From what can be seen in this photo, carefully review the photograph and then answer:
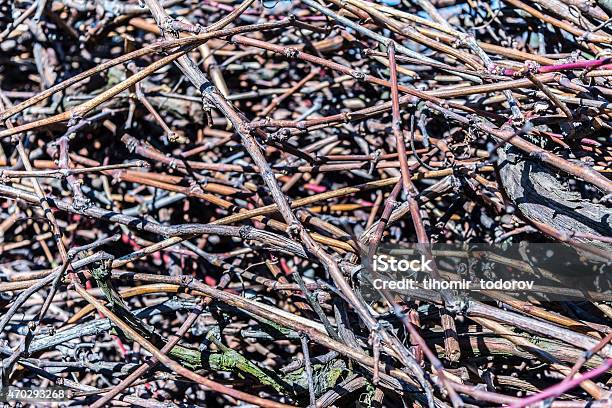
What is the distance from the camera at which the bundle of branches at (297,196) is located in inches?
35.0

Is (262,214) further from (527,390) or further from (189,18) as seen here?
(189,18)

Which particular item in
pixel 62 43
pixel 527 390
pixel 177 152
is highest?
pixel 62 43

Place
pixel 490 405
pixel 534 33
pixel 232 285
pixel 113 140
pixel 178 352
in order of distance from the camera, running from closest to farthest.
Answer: pixel 490 405 < pixel 178 352 < pixel 232 285 < pixel 534 33 < pixel 113 140

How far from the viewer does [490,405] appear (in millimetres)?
873

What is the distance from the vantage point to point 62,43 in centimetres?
140

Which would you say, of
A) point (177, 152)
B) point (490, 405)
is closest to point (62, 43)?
point (177, 152)

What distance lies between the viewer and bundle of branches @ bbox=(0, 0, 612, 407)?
89 centimetres

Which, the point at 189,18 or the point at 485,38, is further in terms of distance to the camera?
the point at 189,18

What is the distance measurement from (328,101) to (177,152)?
293mm

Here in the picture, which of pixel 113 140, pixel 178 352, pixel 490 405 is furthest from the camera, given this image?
pixel 113 140

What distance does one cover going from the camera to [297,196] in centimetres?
128

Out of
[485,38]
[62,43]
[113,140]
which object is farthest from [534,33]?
[62,43]

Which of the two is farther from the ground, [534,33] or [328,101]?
[534,33]

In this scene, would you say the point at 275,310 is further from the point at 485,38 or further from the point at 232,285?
the point at 485,38
